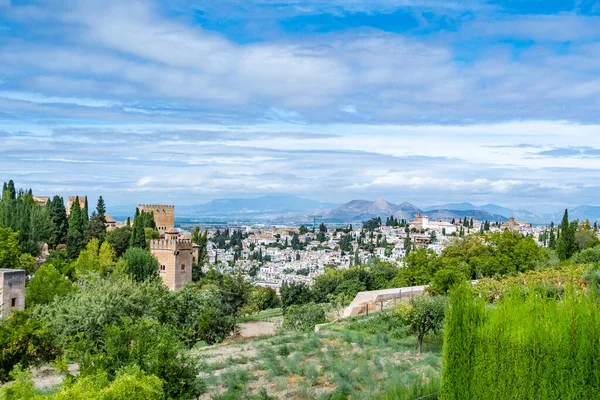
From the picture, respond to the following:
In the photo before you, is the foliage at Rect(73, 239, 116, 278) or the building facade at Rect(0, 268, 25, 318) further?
the foliage at Rect(73, 239, 116, 278)

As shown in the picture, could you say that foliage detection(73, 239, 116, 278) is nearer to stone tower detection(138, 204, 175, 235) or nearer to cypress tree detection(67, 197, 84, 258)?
cypress tree detection(67, 197, 84, 258)

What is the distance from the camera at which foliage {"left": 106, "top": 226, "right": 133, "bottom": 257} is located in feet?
143

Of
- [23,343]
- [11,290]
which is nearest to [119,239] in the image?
[11,290]

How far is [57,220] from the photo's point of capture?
45.4 metres

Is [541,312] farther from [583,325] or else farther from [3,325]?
[3,325]

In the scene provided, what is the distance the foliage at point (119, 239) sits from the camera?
143ft

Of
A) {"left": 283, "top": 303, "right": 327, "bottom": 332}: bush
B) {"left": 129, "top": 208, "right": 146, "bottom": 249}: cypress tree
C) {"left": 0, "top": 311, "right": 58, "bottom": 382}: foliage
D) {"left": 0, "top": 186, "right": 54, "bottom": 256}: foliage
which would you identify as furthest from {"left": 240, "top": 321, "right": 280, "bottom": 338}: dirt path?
{"left": 0, "top": 186, "right": 54, "bottom": 256}: foliage

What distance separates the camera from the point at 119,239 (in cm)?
4378

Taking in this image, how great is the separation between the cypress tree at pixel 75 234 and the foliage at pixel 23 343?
31960 mm

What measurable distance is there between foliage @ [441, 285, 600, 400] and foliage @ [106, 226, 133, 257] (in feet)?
128

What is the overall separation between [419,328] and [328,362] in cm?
268

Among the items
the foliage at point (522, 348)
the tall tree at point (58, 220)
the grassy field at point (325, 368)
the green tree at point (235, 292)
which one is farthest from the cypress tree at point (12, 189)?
the foliage at point (522, 348)

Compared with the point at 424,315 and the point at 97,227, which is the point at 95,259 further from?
the point at 424,315

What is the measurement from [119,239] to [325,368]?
35956mm
